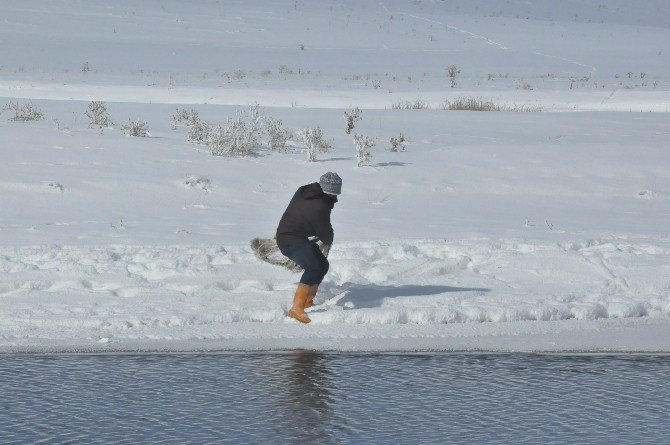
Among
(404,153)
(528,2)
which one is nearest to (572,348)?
(404,153)

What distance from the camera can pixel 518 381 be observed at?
767 centimetres

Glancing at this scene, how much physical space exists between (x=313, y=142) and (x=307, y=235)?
32.4ft

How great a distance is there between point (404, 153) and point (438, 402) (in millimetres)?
13151

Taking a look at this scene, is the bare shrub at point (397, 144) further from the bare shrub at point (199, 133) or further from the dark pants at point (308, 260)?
the dark pants at point (308, 260)

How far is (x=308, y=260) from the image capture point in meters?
9.53

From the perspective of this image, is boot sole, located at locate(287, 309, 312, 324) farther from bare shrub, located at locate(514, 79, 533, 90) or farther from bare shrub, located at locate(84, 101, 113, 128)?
bare shrub, located at locate(514, 79, 533, 90)

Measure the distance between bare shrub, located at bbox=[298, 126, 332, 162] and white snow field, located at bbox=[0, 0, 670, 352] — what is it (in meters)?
0.19

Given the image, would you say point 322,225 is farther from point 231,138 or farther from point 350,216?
point 231,138

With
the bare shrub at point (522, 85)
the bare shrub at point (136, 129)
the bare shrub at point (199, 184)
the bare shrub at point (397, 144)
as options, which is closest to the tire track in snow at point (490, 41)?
the bare shrub at point (522, 85)

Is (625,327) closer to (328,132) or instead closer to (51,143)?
(51,143)

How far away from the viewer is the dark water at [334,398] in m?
6.35

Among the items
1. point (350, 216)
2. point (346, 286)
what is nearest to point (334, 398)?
point (346, 286)

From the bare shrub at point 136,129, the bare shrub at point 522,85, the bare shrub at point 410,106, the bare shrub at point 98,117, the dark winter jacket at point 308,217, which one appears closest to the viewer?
the dark winter jacket at point 308,217

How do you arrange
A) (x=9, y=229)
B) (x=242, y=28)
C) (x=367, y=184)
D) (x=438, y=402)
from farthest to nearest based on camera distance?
(x=242, y=28) < (x=367, y=184) < (x=9, y=229) < (x=438, y=402)
